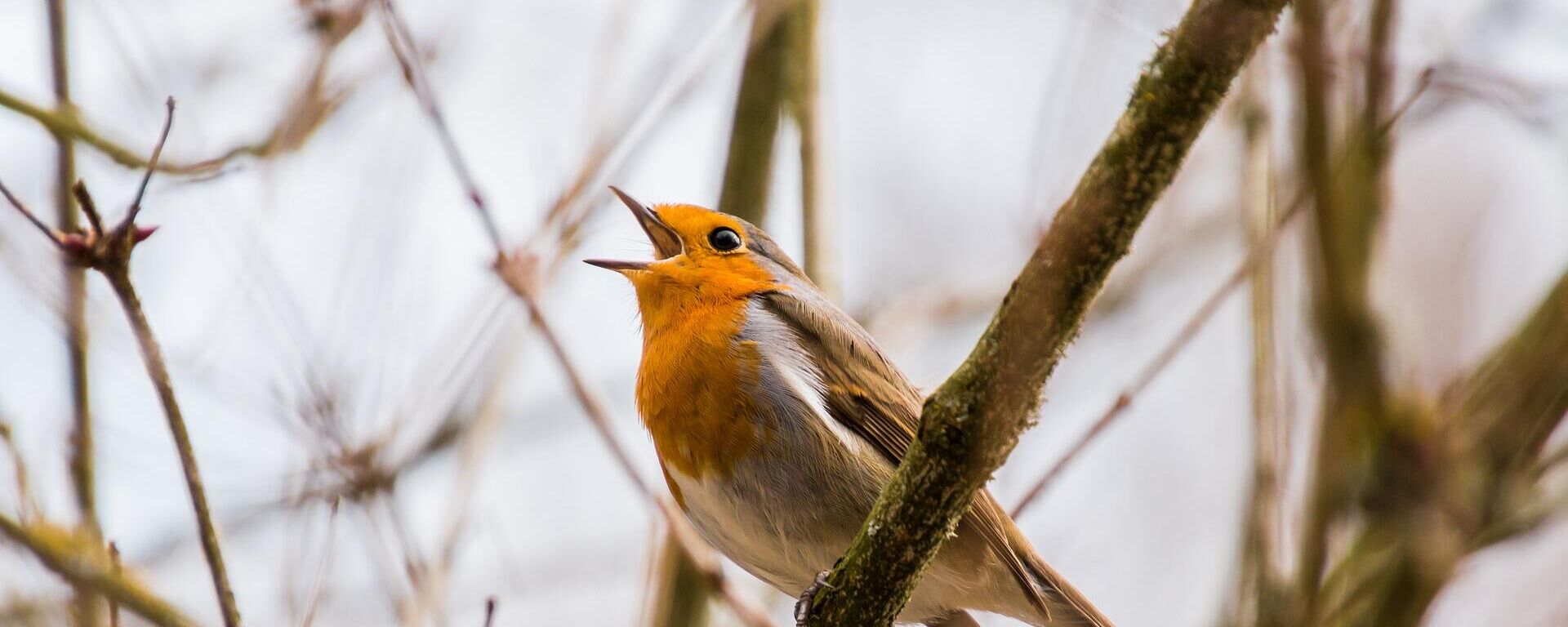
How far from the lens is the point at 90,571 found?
3.06 metres

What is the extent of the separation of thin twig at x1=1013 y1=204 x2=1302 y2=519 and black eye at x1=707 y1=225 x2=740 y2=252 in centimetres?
150

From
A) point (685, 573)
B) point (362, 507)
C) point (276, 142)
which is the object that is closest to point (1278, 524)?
point (685, 573)

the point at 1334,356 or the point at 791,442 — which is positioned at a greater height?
the point at 1334,356

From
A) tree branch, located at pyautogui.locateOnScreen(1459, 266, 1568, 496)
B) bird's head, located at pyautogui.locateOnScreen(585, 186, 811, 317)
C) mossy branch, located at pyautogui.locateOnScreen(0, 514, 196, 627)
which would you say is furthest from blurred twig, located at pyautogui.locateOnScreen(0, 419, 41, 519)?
tree branch, located at pyautogui.locateOnScreen(1459, 266, 1568, 496)

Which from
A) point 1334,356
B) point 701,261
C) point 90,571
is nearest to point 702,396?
point 701,261

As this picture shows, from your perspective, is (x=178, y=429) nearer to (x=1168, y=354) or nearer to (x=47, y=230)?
(x=47, y=230)

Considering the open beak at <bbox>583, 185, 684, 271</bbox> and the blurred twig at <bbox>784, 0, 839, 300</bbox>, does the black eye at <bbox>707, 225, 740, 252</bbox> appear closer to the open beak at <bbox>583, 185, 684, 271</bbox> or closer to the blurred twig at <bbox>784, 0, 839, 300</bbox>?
the open beak at <bbox>583, 185, 684, 271</bbox>

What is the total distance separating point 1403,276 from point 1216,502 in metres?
4.49

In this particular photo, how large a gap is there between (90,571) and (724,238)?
92.8 inches

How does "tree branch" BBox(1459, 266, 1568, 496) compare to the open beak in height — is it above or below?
below

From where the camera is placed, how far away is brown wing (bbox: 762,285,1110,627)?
3859mm

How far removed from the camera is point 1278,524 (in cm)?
317

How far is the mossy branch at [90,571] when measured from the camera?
118 inches

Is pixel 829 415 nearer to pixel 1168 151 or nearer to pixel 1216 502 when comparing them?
pixel 1168 151
